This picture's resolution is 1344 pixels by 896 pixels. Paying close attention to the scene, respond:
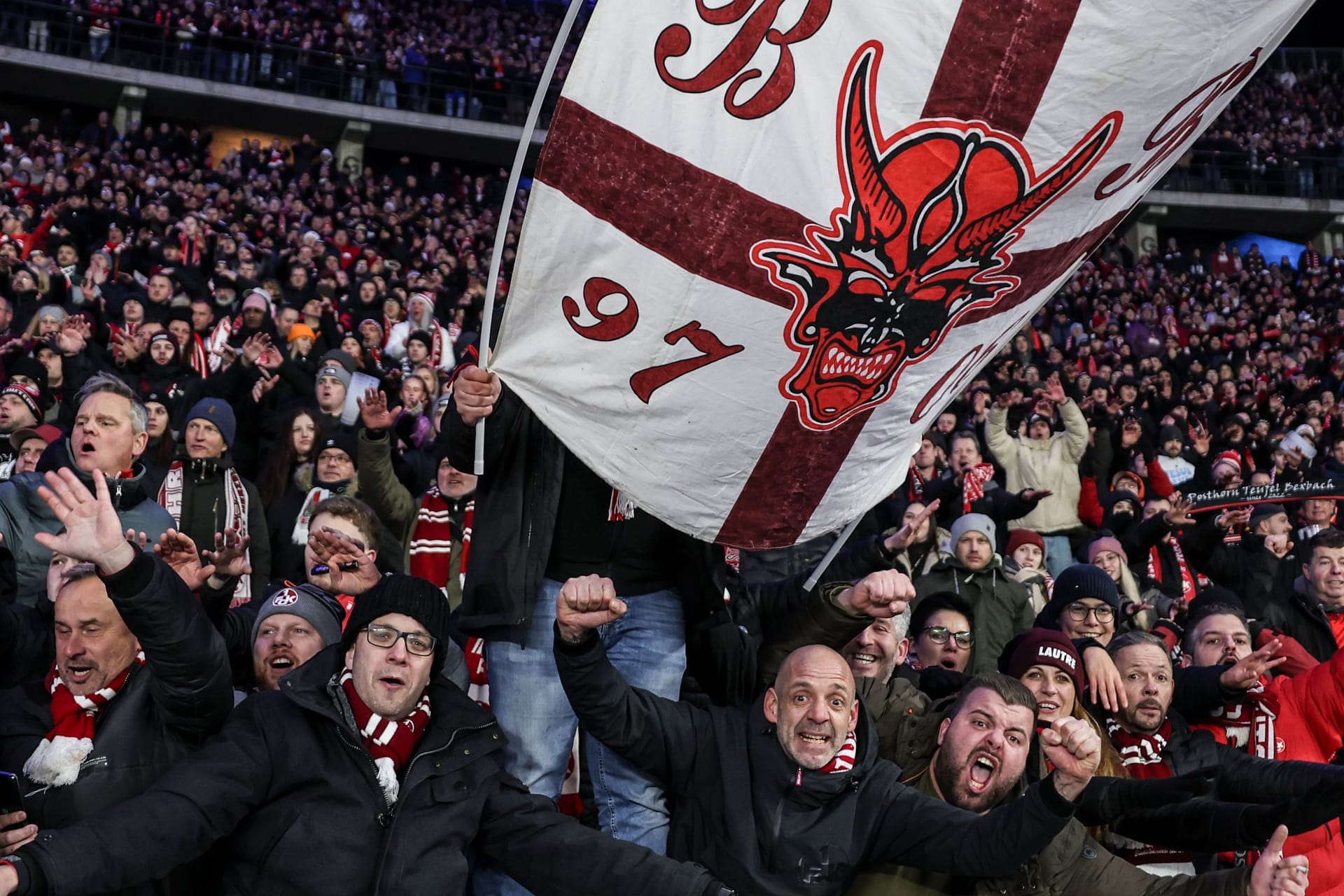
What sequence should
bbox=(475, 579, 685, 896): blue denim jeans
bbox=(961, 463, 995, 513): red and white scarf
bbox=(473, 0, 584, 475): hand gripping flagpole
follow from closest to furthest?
bbox=(473, 0, 584, 475): hand gripping flagpole, bbox=(475, 579, 685, 896): blue denim jeans, bbox=(961, 463, 995, 513): red and white scarf

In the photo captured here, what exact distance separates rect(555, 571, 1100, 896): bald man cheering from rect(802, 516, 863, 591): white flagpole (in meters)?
0.13

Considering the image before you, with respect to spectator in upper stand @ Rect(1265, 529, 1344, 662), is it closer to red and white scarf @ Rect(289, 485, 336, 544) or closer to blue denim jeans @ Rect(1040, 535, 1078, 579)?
blue denim jeans @ Rect(1040, 535, 1078, 579)

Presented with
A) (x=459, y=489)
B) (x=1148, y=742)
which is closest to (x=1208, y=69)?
(x=1148, y=742)

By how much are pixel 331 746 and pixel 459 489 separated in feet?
7.49

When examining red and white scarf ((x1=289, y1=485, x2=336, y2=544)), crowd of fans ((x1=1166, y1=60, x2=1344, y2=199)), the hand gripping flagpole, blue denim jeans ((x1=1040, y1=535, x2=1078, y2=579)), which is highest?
crowd of fans ((x1=1166, y1=60, x2=1344, y2=199))

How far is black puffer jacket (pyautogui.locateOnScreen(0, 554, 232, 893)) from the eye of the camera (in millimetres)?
3018

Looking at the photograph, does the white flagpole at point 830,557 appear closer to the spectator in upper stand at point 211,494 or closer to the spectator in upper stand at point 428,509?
the spectator in upper stand at point 428,509

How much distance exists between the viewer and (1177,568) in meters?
7.85

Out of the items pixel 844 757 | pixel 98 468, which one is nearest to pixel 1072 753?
pixel 844 757

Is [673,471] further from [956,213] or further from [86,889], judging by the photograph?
[86,889]

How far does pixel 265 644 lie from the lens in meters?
3.95

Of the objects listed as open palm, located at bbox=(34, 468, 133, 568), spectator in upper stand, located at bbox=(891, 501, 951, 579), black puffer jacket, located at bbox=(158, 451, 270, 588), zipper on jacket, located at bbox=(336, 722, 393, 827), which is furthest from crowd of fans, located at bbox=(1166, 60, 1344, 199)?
open palm, located at bbox=(34, 468, 133, 568)

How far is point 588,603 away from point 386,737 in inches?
25.0

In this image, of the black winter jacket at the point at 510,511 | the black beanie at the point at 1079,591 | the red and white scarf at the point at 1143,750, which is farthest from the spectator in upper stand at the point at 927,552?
the black winter jacket at the point at 510,511
